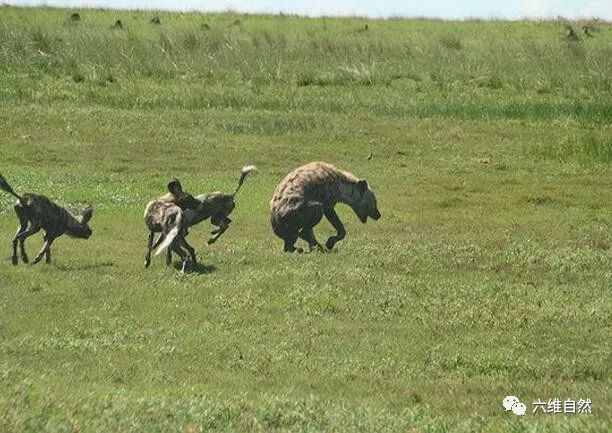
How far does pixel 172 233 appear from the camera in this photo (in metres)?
11.8

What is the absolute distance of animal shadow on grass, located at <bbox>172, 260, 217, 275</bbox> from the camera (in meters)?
12.0

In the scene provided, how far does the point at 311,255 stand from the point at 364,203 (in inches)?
59.4

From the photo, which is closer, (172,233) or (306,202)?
(172,233)

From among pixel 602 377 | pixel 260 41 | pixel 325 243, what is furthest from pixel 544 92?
pixel 602 377

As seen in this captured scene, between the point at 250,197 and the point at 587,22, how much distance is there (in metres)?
33.6

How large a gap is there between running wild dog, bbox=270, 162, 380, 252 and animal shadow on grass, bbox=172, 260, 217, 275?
119cm

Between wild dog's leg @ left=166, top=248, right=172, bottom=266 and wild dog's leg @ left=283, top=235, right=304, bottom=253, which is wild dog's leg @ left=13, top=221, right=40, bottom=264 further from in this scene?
wild dog's leg @ left=283, top=235, right=304, bottom=253

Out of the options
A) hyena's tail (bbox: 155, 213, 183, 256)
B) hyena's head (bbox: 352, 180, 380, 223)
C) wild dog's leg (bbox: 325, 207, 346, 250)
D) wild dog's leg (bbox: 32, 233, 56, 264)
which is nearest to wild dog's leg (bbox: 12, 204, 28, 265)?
wild dog's leg (bbox: 32, 233, 56, 264)

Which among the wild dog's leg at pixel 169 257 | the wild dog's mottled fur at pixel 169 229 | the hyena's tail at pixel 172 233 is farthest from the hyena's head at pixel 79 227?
the hyena's tail at pixel 172 233

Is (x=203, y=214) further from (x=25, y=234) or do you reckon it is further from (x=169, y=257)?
(x=25, y=234)

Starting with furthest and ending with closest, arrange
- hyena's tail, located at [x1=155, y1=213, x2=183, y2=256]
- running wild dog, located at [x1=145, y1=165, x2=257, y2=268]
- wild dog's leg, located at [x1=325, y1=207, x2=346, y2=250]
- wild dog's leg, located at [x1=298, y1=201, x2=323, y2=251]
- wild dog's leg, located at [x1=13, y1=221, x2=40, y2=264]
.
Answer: wild dog's leg, located at [x1=325, y1=207, x2=346, y2=250] → wild dog's leg, located at [x1=298, y1=201, x2=323, y2=251] → running wild dog, located at [x1=145, y1=165, x2=257, y2=268] → wild dog's leg, located at [x1=13, y1=221, x2=40, y2=264] → hyena's tail, located at [x1=155, y1=213, x2=183, y2=256]

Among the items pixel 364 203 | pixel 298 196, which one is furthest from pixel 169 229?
pixel 364 203

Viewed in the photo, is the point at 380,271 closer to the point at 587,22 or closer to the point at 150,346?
the point at 150,346

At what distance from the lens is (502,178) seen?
1986cm
